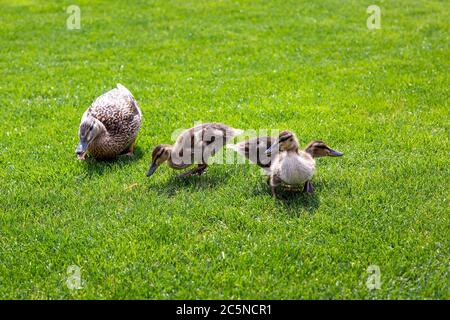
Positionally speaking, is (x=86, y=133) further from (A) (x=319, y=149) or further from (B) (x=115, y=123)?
(A) (x=319, y=149)

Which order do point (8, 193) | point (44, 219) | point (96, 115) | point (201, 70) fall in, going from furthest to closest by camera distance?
point (201, 70)
point (96, 115)
point (8, 193)
point (44, 219)

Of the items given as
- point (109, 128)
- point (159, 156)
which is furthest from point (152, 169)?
point (109, 128)

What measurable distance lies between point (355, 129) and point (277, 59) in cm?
400

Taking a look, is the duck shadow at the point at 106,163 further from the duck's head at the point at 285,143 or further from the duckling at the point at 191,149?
the duck's head at the point at 285,143

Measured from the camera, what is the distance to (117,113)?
273 inches

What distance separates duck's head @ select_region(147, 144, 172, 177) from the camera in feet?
20.0

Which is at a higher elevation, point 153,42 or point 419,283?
point 153,42

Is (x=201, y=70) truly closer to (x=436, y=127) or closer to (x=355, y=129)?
(x=355, y=129)

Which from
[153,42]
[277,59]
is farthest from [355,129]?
[153,42]

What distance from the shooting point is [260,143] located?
20.2ft

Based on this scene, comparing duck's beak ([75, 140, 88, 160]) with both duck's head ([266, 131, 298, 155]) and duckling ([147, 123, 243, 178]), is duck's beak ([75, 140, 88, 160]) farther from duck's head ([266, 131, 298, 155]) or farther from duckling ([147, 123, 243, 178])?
duck's head ([266, 131, 298, 155])

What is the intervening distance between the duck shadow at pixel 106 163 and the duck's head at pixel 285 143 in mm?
2063

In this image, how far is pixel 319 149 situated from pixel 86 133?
285cm

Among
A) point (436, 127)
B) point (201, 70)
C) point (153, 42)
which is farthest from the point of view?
point (153, 42)
